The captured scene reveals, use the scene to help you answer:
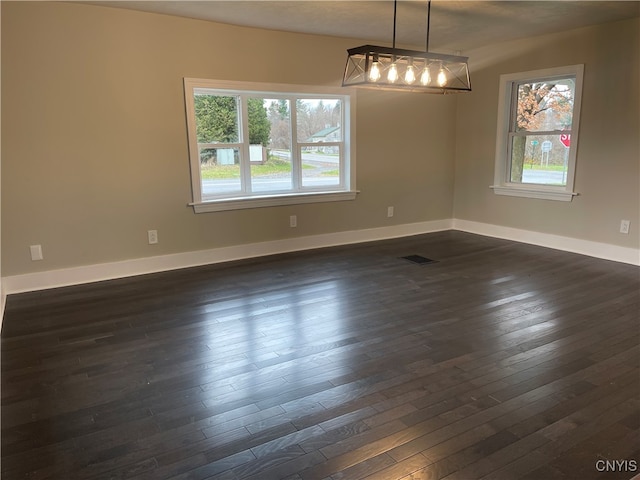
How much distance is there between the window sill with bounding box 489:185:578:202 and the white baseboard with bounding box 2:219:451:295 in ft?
3.39

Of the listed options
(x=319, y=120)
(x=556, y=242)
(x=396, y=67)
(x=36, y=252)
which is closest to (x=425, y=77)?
(x=396, y=67)

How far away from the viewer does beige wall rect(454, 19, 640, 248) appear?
178 inches

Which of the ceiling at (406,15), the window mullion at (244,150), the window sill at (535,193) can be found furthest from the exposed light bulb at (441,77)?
the window sill at (535,193)

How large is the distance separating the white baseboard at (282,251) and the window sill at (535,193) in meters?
0.46

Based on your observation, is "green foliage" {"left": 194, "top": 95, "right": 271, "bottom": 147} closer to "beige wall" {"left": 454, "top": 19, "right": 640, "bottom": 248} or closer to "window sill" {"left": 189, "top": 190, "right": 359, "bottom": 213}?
"window sill" {"left": 189, "top": 190, "right": 359, "bottom": 213}

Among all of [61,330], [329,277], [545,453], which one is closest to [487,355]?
[545,453]

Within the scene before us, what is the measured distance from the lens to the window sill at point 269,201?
472cm

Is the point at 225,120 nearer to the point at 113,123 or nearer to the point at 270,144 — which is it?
Result: the point at 270,144

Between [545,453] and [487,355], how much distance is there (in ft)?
2.89

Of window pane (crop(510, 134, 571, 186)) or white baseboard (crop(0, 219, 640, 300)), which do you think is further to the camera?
window pane (crop(510, 134, 571, 186))

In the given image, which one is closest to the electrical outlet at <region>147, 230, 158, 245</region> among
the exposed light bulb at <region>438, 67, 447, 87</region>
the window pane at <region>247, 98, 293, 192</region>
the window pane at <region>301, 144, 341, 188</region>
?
the window pane at <region>247, 98, 293, 192</region>

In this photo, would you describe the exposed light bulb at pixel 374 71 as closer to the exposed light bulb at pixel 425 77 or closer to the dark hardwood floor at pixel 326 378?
the exposed light bulb at pixel 425 77

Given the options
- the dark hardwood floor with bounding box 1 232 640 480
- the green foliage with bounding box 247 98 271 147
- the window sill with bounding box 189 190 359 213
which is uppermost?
the green foliage with bounding box 247 98 271 147

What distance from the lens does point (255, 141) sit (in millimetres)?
4969
